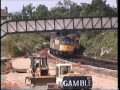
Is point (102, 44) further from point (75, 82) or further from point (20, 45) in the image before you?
point (75, 82)

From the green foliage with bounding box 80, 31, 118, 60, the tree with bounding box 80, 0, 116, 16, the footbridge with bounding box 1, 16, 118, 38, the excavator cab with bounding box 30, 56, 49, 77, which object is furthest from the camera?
the tree with bounding box 80, 0, 116, 16

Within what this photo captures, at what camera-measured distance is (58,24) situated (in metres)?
46.8

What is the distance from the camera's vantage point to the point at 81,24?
47562mm

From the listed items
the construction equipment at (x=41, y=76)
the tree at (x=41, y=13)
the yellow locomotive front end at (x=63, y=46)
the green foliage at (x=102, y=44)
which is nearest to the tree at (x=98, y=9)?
the green foliage at (x=102, y=44)

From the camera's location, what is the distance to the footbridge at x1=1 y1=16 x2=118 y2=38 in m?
45.7

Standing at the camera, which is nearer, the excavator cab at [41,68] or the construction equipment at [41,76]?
the construction equipment at [41,76]

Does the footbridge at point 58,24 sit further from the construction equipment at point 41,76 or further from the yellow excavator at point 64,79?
the yellow excavator at point 64,79

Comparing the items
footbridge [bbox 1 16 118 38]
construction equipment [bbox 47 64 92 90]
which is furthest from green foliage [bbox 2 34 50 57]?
construction equipment [bbox 47 64 92 90]

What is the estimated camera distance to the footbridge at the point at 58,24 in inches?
1800

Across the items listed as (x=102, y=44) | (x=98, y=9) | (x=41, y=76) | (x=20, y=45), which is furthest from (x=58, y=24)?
(x=98, y=9)

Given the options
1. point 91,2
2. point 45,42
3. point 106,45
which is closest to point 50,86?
point 106,45

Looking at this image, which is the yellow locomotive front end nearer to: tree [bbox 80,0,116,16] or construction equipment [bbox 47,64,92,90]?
tree [bbox 80,0,116,16]

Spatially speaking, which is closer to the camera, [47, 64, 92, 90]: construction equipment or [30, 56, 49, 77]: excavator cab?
[47, 64, 92, 90]: construction equipment

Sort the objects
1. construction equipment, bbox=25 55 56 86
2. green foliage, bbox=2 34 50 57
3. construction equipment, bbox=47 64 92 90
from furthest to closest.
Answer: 1. green foliage, bbox=2 34 50 57
2. construction equipment, bbox=25 55 56 86
3. construction equipment, bbox=47 64 92 90
